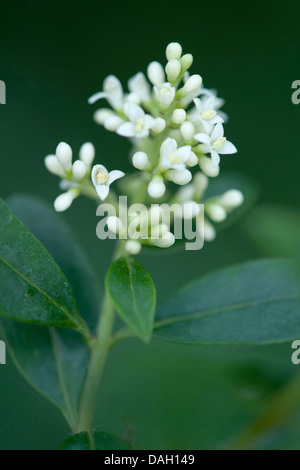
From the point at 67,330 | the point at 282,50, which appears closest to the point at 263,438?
the point at 67,330

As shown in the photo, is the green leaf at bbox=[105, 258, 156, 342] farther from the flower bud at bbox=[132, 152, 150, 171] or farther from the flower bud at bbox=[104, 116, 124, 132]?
the flower bud at bbox=[104, 116, 124, 132]

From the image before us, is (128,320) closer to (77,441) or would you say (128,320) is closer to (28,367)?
(77,441)

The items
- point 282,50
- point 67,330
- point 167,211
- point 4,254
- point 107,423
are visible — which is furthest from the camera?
point 282,50

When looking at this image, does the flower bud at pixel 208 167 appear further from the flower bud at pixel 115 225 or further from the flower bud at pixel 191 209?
the flower bud at pixel 115 225

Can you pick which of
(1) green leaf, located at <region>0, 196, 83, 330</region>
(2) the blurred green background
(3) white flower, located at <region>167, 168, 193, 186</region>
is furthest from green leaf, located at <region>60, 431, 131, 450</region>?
(2) the blurred green background

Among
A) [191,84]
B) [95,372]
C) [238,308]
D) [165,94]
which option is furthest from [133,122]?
[95,372]

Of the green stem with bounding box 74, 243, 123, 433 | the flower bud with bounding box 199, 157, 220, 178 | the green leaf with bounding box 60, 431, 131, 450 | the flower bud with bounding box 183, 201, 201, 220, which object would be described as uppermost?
the flower bud with bounding box 199, 157, 220, 178

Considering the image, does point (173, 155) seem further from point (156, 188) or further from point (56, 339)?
point (56, 339)
